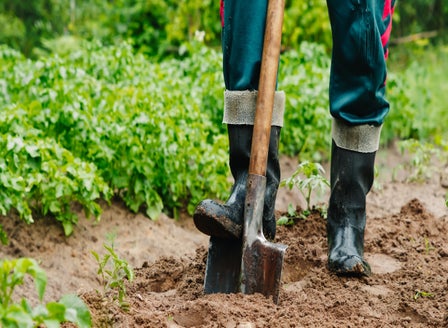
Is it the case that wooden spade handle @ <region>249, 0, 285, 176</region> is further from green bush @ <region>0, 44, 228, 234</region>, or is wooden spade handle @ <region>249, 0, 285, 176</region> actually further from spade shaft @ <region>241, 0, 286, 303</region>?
green bush @ <region>0, 44, 228, 234</region>

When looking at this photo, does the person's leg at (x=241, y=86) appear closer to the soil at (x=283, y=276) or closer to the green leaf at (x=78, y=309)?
the soil at (x=283, y=276)

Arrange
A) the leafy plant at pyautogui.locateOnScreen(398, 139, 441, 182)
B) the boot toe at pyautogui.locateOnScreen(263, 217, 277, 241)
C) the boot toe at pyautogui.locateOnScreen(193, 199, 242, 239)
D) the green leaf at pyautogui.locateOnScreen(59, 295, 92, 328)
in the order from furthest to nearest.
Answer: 1. the leafy plant at pyautogui.locateOnScreen(398, 139, 441, 182)
2. the boot toe at pyautogui.locateOnScreen(263, 217, 277, 241)
3. the boot toe at pyautogui.locateOnScreen(193, 199, 242, 239)
4. the green leaf at pyautogui.locateOnScreen(59, 295, 92, 328)

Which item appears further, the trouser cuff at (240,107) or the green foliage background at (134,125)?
the green foliage background at (134,125)

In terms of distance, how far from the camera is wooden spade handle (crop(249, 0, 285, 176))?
2822mm

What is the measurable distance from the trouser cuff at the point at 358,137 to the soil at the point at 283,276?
1.52 ft

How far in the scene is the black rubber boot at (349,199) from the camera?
319 cm

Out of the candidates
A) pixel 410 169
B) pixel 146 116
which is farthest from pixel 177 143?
pixel 410 169

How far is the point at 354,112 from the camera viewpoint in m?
3.12

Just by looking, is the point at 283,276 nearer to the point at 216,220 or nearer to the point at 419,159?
the point at 216,220

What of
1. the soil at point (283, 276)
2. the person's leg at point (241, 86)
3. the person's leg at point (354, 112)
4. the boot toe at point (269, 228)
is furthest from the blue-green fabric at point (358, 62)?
the soil at point (283, 276)

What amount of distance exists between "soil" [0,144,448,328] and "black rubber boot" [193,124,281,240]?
232 millimetres

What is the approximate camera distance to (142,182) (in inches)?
182

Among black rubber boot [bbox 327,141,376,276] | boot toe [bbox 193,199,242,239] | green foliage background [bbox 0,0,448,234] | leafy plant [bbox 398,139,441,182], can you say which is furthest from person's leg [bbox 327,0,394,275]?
leafy plant [bbox 398,139,441,182]

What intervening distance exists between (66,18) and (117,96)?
5.58 metres
